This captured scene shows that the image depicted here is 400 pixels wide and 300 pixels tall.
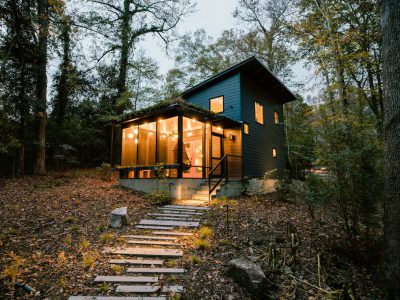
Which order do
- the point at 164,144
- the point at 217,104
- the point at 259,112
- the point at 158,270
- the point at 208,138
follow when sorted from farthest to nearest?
the point at 259,112, the point at 217,104, the point at 208,138, the point at 164,144, the point at 158,270

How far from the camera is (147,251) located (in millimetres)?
4090

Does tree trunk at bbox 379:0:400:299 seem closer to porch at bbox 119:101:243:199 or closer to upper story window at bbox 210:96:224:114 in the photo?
porch at bbox 119:101:243:199

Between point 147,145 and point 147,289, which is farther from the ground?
point 147,145

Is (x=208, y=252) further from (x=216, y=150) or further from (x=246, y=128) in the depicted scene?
(x=246, y=128)

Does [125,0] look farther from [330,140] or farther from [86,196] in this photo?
[330,140]

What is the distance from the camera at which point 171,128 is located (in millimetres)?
10078

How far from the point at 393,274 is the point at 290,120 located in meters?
22.1

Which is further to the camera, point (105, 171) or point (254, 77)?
point (254, 77)

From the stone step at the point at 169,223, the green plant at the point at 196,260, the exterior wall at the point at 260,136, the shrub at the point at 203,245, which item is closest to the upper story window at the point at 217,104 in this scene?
the exterior wall at the point at 260,136

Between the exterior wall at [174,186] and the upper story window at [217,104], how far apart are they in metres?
4.92

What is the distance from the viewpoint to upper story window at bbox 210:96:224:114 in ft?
41.0

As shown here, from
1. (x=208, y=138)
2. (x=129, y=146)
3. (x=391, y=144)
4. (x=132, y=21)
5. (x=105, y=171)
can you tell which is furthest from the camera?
(x=132, y=21)

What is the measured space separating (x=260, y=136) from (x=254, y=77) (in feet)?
12.0

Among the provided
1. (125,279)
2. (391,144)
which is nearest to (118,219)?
(125,279)
